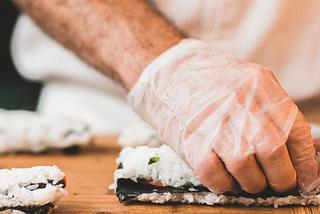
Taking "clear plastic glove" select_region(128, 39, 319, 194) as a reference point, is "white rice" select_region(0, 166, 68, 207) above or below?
below

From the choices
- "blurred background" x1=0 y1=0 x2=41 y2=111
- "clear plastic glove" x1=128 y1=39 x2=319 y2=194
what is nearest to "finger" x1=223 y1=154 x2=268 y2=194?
"clear plastic glove" x1=128 y1=39 x2=319 y2=194

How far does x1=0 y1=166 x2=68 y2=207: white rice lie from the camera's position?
743 mm

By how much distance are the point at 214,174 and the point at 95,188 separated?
44 cm

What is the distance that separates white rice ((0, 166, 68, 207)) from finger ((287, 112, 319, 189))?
60cm

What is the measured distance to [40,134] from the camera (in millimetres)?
1368

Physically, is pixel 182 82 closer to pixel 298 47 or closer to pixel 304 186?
pixel 304 186

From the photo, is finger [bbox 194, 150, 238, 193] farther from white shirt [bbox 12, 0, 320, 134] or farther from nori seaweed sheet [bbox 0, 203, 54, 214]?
white shirt [bbox 12, 0, 320, 134]

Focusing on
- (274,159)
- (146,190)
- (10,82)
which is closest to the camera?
(274,159)

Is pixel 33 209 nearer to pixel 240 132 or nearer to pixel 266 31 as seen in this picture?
pixel 240 132

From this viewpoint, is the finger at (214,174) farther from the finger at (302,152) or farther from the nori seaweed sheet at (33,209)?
the nori seaweed sheet at (33,209)

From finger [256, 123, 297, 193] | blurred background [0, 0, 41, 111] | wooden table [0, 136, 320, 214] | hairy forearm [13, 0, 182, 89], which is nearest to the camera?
finger [256, 123, 297, 193]

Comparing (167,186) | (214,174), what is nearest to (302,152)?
(214,174)

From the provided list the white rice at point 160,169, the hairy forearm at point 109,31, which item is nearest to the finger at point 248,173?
the white rice at point 160,169

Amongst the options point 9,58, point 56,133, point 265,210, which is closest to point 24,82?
point 9,58
